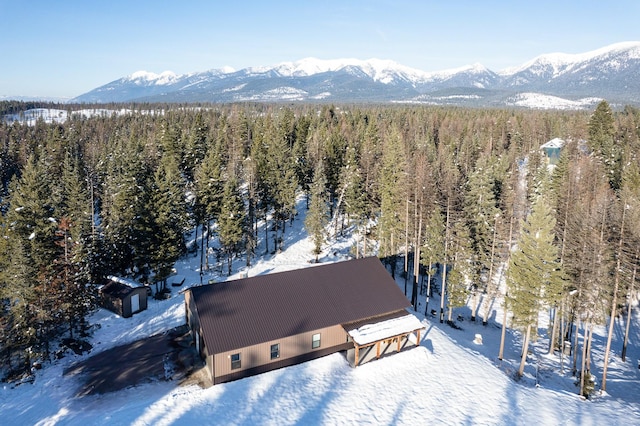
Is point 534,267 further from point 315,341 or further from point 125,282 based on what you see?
point 125,282

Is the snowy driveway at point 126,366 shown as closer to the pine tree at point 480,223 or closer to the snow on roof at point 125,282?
the snow on roof at point 125,282

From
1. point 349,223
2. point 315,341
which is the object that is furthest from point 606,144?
point 315,341

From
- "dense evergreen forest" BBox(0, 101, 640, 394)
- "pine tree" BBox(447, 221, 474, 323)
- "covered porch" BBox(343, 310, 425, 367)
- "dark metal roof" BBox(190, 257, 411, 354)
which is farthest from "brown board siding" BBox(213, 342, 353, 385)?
"pine tree" BBox(447, 221, 474, 323)

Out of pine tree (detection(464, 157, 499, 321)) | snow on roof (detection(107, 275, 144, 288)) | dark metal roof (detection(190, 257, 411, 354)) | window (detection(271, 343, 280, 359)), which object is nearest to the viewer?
dark metal roof (detection(190, 257, 411, 354))

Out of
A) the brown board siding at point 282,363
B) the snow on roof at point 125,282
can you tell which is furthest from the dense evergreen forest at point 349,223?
the brown board siding at point 282,363

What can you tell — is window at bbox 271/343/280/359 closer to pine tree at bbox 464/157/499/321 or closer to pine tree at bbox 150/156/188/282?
pine tree at bbox 150/156/188/282
